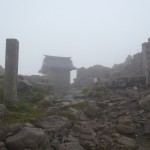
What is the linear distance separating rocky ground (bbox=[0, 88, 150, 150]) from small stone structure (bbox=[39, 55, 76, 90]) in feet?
59.4

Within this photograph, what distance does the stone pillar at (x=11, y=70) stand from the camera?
522 inches

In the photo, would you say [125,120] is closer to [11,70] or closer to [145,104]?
[145,104]

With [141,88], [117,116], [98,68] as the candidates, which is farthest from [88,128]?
[98,68]

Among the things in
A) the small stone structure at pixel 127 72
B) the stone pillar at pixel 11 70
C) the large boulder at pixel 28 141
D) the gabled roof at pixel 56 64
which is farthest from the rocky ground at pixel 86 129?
the gabled roof at pixel 56 64

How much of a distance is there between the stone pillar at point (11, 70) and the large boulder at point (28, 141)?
16.9ft

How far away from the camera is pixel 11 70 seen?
43.8 ft

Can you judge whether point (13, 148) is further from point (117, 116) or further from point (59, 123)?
point (117, 116)

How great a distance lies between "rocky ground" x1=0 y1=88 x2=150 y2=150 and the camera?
822 cm

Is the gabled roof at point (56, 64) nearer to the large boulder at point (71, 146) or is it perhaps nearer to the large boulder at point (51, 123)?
the large boulder at point (51, 123)

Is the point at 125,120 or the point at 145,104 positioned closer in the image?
the point at 125,120

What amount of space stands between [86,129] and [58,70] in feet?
Answer: 79.4

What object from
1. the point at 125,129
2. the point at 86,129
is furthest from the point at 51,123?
the point at 125,129

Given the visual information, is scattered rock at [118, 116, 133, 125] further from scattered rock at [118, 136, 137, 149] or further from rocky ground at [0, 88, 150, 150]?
scattered rock at [118, 136, 137, 149]

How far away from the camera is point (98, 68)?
1307 inches
